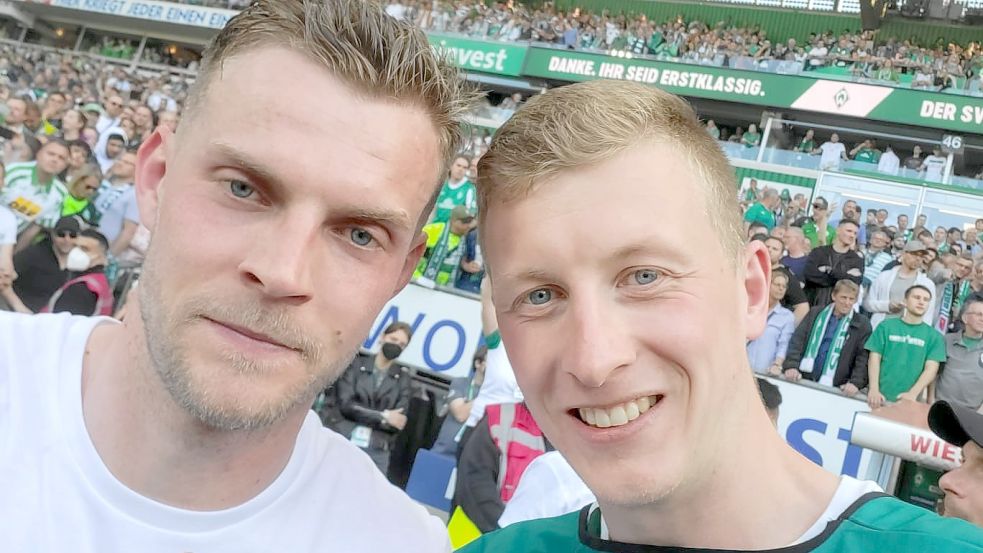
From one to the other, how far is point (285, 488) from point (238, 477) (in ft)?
0.35

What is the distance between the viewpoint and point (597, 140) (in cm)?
135

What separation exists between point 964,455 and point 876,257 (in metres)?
6.18

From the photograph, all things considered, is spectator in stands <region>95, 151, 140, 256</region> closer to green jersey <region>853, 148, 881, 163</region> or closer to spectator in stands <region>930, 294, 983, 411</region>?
spectator in stands <region>930, 294, 983, 411</region>

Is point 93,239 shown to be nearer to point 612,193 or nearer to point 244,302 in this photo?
point 244,302

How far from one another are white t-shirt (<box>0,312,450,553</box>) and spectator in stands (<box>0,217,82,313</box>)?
4185 mm

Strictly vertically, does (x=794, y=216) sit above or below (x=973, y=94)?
below

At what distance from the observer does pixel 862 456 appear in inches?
179

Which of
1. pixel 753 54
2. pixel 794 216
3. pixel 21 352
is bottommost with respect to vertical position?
pixel 21 352

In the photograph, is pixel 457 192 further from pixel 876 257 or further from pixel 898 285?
pixel 876 257

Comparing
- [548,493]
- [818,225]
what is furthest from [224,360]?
[818,225]

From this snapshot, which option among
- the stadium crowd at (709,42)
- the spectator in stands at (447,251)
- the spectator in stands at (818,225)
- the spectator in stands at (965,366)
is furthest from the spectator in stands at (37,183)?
the stadium crowd at (709,42)

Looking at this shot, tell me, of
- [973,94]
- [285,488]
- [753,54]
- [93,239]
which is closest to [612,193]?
[285,488]

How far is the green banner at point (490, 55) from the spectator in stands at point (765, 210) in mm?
9320

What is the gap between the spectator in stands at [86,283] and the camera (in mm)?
4992
